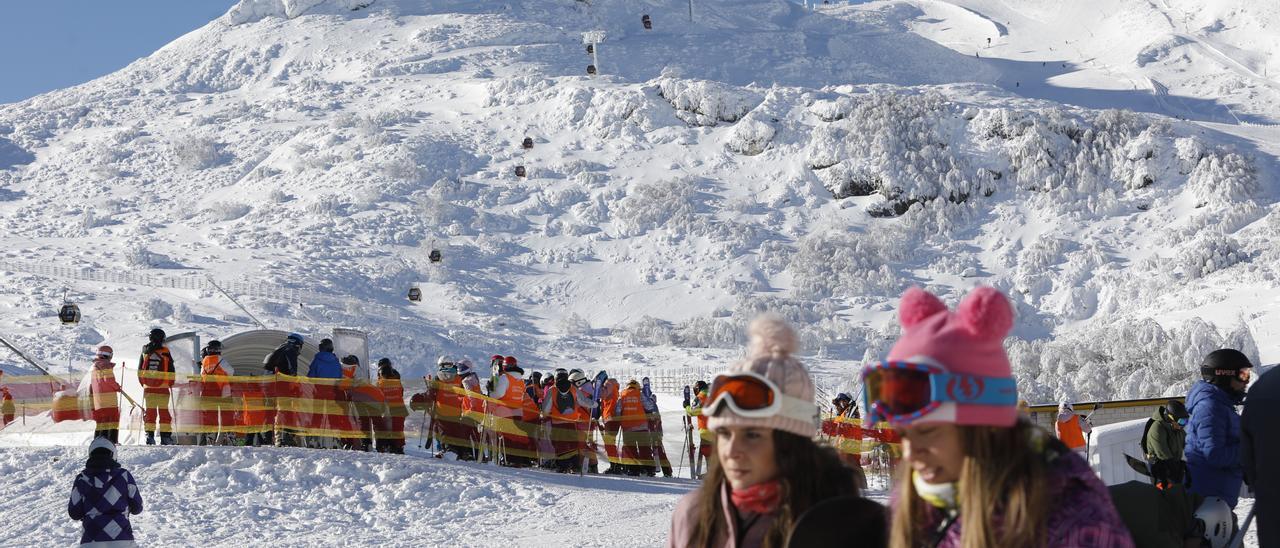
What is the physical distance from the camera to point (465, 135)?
58156mm

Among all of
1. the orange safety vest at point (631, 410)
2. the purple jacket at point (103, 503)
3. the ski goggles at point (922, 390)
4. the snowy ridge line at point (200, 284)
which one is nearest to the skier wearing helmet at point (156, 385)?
the orange safety vest at point (631, 410)

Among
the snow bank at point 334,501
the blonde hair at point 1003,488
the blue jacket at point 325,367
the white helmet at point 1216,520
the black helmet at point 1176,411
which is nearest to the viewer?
the blonde hair at point 1003,488

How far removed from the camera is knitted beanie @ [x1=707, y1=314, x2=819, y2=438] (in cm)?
346

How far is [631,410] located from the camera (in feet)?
52.7

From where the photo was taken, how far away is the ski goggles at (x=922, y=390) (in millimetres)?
2715

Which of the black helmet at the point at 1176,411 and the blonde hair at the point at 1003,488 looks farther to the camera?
the black helmet at the point at 1176,411

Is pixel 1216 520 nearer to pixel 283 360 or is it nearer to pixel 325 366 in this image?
pixel 325 366

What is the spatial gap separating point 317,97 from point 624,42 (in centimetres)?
1929

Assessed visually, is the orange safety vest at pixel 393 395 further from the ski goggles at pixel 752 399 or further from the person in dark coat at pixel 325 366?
the ski goggles at pixel 752 399

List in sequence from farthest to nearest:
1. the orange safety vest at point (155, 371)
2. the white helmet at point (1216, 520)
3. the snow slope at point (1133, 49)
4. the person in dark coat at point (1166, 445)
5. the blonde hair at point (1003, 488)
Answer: the snow slope at point (1133, 49) → the orange safety vest at point (155, 371) → the person in dark coat at point (1166, 445) → the white helmet at point (1216, 520) → the blonde hair at point (1003, 488)

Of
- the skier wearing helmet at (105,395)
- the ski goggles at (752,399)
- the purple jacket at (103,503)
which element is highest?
the ski goggles at (752,399)

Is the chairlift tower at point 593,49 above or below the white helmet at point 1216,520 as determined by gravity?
above

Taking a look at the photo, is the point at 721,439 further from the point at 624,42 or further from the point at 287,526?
the point at 624,42

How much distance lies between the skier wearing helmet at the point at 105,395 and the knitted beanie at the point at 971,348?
13130 millimetres
